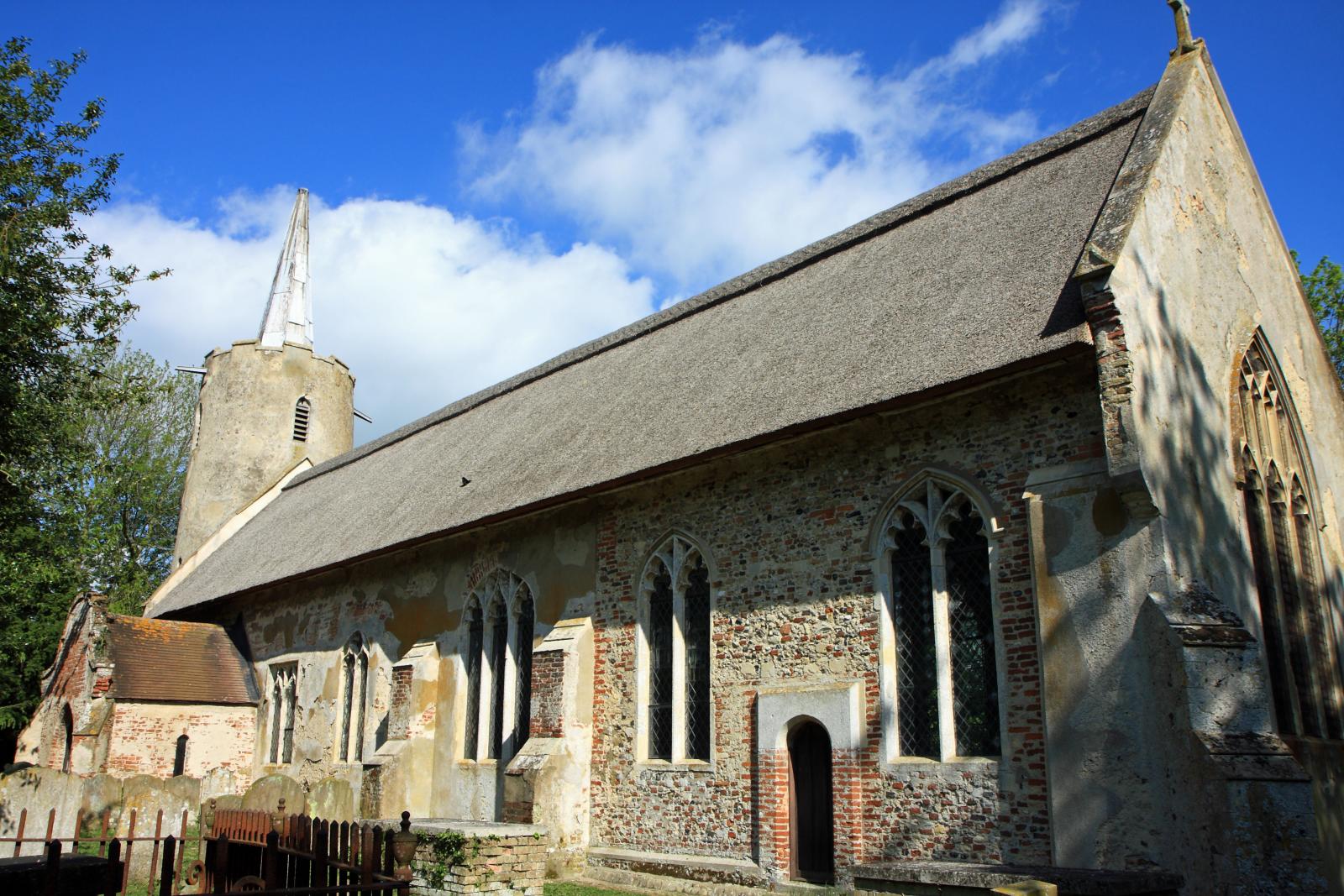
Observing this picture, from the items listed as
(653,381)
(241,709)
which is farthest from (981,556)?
(241,709)

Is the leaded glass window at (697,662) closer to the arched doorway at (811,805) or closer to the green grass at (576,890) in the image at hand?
the arched doorway at (811,805)

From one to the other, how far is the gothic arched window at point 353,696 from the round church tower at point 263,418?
36.2 ft

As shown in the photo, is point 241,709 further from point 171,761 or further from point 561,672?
point 561,672

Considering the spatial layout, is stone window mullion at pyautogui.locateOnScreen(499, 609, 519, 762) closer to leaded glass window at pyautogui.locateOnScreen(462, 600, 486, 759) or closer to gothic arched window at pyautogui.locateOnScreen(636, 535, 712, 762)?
leaded glass window at pyautogui.locateOnScreen(462, 600, 486, 759)

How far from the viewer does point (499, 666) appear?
53.7ft

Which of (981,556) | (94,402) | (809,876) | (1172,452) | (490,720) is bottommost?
(809,876)

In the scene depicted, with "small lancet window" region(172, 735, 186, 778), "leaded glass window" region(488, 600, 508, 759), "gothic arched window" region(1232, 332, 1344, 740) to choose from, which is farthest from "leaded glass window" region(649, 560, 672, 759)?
"small lancet window" region(172, 735, 186, 778)

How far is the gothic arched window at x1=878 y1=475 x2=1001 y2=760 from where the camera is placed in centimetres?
1045

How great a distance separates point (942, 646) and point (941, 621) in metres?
0.24

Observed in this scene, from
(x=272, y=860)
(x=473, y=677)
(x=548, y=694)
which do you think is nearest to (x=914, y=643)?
(x=548, y=694)

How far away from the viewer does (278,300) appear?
3222 centimetres

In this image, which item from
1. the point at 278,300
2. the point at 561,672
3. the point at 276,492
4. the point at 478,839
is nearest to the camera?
the point at 478,839

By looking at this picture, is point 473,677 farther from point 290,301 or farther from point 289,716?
point 290,301

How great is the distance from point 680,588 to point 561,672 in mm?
2012
